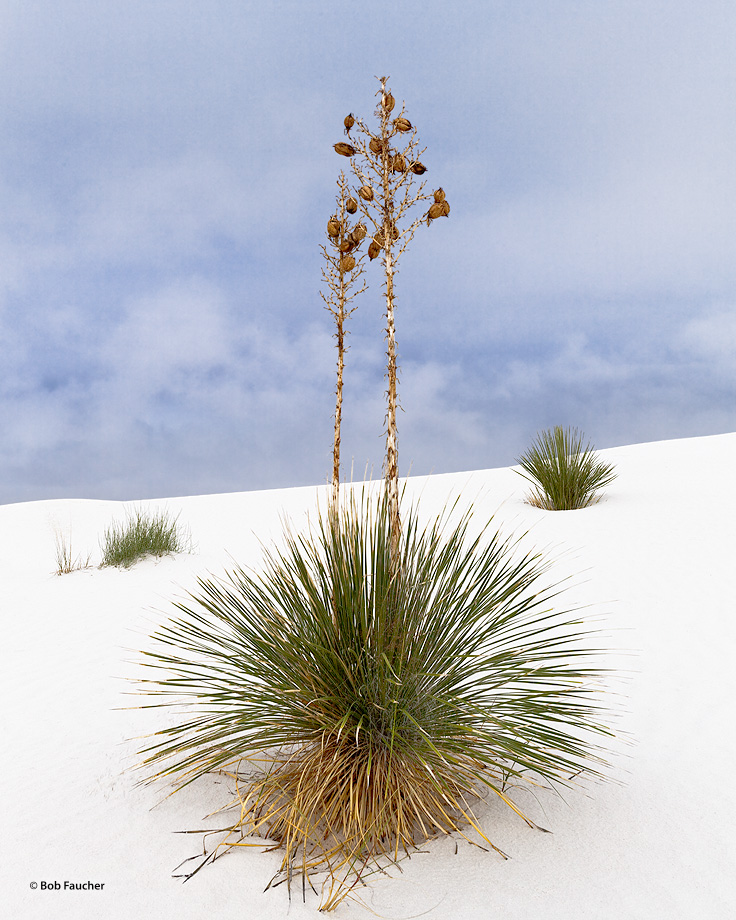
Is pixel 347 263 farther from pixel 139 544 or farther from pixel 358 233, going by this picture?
pixel 139 544

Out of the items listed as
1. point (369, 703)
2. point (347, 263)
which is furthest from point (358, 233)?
point (369, 703)

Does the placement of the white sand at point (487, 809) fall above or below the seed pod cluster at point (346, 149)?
below

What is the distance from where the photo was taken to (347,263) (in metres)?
10.4

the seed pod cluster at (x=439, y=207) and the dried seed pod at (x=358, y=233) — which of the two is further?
the dried seed pod at (x=358, y=233)

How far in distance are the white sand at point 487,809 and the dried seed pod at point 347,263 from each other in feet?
17.6

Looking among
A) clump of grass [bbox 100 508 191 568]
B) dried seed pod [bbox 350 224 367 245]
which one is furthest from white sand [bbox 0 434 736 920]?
dried seed pod [bbox 350 224 367 245]

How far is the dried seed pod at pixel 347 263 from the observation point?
1017cm

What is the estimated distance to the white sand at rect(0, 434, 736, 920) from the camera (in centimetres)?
245

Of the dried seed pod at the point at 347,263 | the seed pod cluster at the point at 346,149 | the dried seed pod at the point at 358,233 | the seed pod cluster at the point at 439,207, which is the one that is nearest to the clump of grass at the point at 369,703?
the seed pod cluster at the point at 439,207

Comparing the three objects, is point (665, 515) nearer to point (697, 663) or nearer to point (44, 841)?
point (697, 663)

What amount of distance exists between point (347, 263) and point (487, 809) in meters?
8.88

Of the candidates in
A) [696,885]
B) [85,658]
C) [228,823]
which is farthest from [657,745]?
[85,658]

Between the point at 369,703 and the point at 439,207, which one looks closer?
the point at 369,703

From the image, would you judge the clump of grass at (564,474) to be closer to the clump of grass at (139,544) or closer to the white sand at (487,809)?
the white sand at (487,809)
